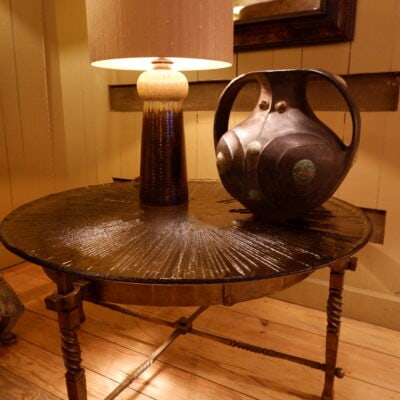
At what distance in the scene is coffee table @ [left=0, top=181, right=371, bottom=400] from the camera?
0.65 m

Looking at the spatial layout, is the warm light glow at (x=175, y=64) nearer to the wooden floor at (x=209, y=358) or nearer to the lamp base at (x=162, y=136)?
the lamp base at (x=162, y=136)

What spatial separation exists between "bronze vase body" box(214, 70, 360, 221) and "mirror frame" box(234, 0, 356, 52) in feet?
1.99

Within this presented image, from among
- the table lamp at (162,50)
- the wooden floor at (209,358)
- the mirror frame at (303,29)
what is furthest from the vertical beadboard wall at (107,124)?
the table lamp at (162,50)

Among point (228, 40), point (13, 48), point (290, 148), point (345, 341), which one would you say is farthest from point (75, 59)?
point (345, 341)

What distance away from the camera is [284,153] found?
0.75m

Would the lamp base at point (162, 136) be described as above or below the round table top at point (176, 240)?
above

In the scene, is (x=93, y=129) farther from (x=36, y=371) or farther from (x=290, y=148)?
(x=290, y=148)

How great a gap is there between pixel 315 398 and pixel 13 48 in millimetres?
1836

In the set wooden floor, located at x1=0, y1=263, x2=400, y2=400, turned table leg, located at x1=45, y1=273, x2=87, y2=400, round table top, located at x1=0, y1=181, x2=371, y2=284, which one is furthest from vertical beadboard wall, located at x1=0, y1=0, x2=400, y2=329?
turned table leg, located at x1=45, y1=273, x2=87, y2=400

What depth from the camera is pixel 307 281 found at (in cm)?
157

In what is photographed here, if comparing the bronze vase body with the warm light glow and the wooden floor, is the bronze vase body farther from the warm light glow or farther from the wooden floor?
the wooden floor

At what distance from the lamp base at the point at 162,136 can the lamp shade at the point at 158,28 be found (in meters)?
0.13

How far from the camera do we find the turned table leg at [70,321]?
26.7 inches

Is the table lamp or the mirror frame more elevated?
the mirror frame
